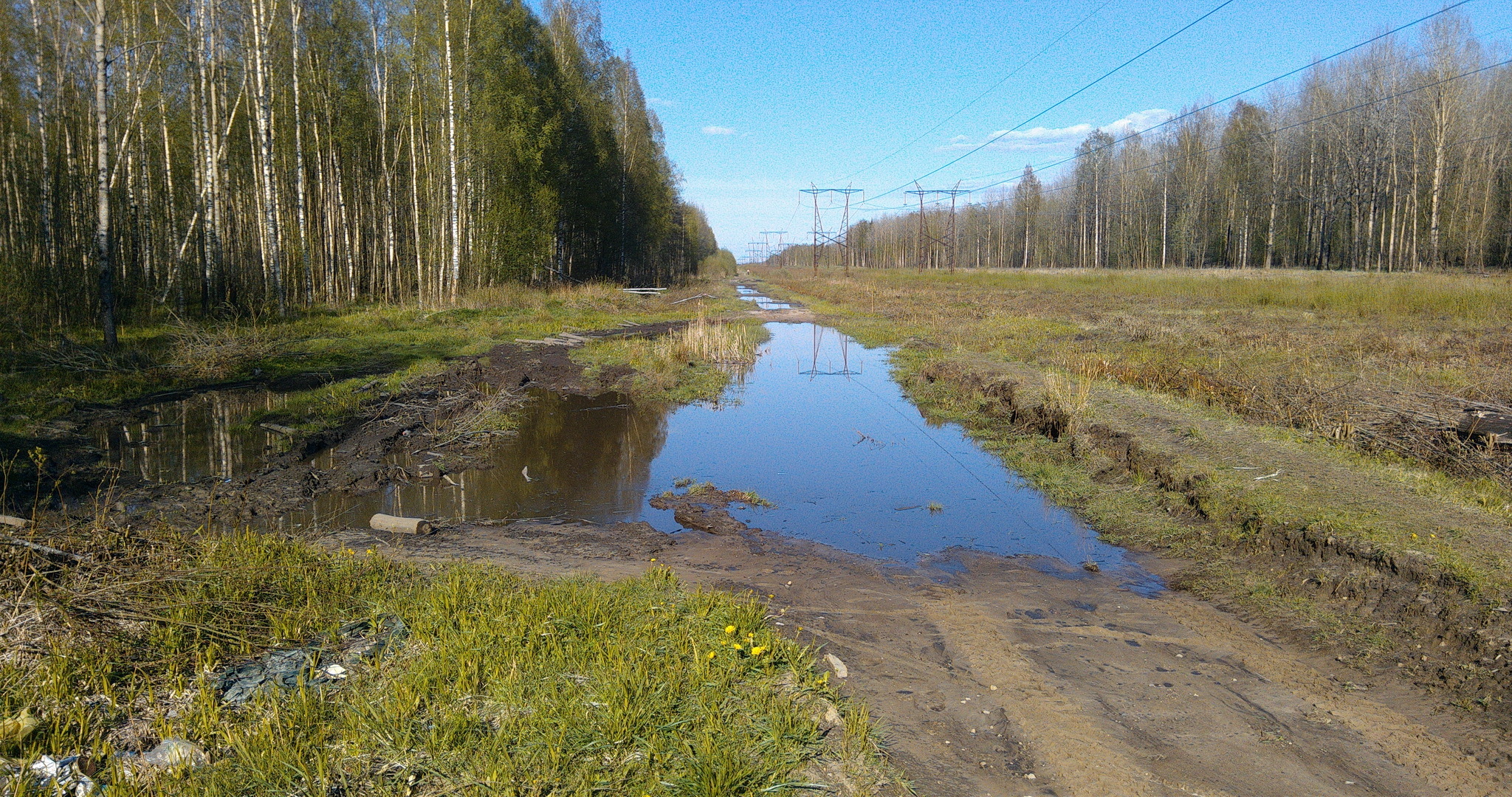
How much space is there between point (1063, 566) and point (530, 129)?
24.1m

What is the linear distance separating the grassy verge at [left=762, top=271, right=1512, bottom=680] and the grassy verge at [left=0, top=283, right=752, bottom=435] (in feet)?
31.9

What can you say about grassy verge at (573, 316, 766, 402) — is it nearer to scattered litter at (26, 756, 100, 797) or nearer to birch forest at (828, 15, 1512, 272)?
scattered litter at (26, 756, 100, 797)

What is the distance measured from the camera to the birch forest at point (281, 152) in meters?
17.4

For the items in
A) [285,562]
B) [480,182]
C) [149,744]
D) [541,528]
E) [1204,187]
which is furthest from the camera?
[1204,187]

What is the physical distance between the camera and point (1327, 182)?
47312 mm

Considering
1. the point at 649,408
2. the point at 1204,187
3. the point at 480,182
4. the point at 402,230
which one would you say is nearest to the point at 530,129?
the point at 480,182

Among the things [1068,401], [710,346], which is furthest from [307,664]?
[710,346]

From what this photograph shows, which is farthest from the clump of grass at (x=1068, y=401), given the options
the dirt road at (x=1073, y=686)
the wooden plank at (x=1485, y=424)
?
the dirt road at (x=1073, y=686)

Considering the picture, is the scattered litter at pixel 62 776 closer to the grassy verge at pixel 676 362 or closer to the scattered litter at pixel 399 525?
the scattered litter at pixel 399 525

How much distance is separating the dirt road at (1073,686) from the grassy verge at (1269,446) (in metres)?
0.71

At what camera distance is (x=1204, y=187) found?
57531 mm

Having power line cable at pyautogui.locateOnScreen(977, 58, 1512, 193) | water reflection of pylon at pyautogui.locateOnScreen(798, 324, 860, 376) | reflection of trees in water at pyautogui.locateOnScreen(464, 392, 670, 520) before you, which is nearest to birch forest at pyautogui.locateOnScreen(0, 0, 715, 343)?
reflection of trees in water at pyautogui.locateOnScreen(464, 392, 670, 520)

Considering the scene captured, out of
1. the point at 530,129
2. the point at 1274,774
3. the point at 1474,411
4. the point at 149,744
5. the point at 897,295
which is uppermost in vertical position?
the point at 530,129

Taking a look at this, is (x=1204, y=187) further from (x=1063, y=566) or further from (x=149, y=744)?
(x=149, y=744)
